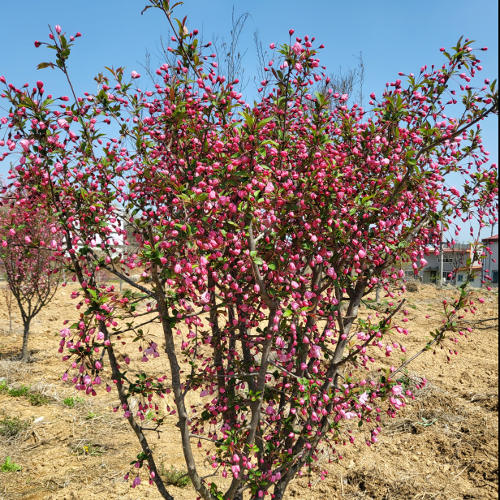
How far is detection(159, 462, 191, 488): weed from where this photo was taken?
12.8 ft

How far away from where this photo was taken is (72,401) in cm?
592

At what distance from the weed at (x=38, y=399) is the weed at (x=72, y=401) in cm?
25

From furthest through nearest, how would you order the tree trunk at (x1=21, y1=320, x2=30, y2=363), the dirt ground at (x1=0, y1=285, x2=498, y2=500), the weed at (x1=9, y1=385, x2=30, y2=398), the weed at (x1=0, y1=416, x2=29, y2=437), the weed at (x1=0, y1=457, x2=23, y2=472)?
1. the tree trunk at (x1=21, y1=320, x2=30, y2=363)
2. the weed at (x1=9, y1=385, x2=30, y2=398)
3. the weed at (x1=0, y1=416, x2=29, y2=437)
4. the weed at (x1=0, y1=457, x2=23, y2=472)
5. the dirt ground at (x1=0, y1=285, x2=498, y2=500)

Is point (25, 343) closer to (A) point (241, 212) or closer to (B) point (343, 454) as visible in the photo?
(B) point (343, 454)

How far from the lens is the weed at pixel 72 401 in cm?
588

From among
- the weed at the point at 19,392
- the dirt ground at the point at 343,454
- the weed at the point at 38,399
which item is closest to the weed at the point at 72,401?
the dirt ground at the point at 343,454

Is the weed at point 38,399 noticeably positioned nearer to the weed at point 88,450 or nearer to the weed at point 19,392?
the weed at point 19,392

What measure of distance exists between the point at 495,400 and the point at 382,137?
172 inches

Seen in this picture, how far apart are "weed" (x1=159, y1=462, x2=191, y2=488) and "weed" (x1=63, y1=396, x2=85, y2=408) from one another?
241cm

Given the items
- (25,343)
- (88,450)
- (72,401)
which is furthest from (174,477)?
(25,343)

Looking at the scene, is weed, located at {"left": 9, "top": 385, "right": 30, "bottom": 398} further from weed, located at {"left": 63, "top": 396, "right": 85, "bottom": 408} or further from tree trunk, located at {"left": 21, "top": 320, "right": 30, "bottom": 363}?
tree trunk, located at {"left": 21, "top": 320, "right": 30, "bottom": 363}

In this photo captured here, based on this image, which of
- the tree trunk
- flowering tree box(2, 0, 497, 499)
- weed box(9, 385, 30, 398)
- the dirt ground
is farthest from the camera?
the tree trunk

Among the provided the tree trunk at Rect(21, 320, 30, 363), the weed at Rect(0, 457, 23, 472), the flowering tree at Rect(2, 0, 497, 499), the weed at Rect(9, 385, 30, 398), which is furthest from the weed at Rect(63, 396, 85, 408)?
the flowering tree at Rect(2, 0, 497, 499)

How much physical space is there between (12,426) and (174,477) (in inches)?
95.4
